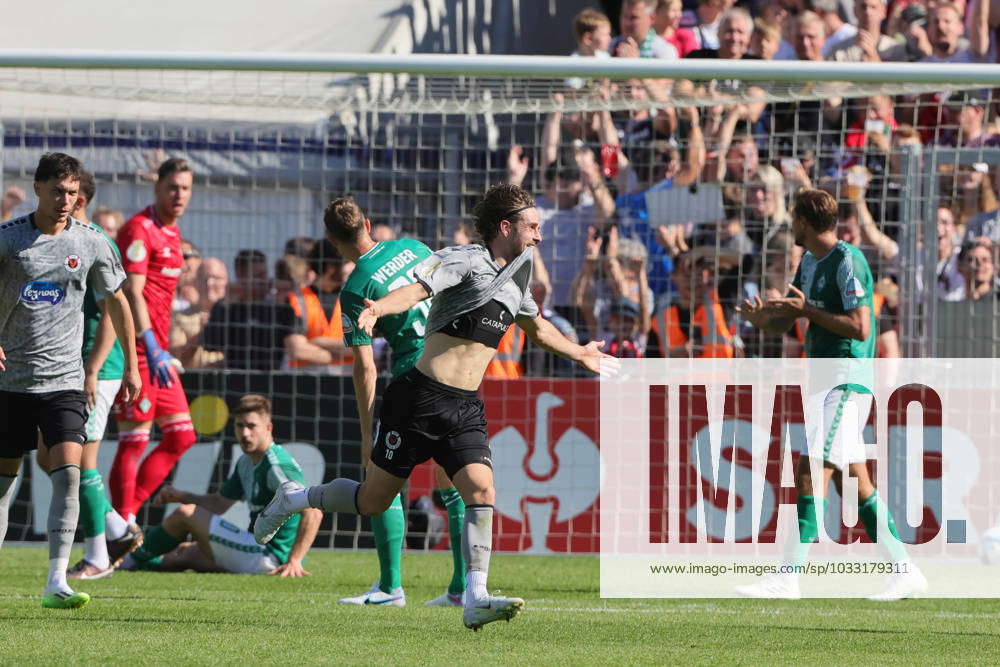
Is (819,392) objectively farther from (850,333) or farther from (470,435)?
(470,435)

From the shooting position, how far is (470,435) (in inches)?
259

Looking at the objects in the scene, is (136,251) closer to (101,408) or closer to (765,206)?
(101,408)

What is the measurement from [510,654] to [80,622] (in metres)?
2.07

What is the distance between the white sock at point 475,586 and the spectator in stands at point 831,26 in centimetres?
910

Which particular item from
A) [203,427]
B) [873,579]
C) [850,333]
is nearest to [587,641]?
[850,333]

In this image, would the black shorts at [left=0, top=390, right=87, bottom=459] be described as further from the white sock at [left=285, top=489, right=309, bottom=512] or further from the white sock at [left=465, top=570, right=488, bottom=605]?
the white sock at [left=465, top=570, right=488, bottom=605]

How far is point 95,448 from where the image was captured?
9180mm

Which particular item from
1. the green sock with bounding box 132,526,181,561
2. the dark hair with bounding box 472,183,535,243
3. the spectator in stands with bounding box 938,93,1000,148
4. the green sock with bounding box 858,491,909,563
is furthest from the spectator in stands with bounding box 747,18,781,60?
the dark hair with bounding box 472,183,535,243

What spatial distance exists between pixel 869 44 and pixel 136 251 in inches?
299

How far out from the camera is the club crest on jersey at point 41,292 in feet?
23.4

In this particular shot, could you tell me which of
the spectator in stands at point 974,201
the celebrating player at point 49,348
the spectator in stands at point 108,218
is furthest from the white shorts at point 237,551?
the spectator in stands at point 974,201

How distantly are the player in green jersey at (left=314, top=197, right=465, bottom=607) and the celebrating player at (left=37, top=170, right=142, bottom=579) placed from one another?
1448 mm

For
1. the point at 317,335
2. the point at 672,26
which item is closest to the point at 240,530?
the point at 317,335

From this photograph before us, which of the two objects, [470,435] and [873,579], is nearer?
[470,435]
